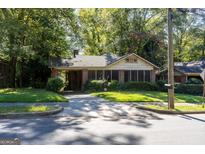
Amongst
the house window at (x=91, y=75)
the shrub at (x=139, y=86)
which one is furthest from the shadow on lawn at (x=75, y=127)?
the house window at (x=91, y=75)

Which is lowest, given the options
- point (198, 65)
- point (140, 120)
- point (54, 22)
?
point (140, 120)

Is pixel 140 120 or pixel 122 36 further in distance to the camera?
pixel 122 36

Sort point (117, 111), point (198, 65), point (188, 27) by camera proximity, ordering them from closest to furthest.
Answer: point (117, 111)
point (198, 65)
point (188, 27)

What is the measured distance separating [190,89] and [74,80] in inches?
451

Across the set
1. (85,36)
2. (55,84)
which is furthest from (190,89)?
(85,36)

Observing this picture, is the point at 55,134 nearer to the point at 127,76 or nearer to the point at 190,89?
the point at 190,89

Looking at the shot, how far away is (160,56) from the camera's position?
4203cm

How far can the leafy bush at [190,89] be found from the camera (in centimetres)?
3066

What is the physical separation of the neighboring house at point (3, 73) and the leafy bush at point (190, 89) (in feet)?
56.4

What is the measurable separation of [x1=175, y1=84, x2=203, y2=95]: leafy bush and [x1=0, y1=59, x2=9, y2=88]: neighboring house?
17.2 m

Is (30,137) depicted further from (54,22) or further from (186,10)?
(54,22)

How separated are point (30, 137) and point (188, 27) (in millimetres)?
48311

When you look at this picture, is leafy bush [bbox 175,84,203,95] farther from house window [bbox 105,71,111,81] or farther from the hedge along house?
house window [bbox 105,71,111,81]
